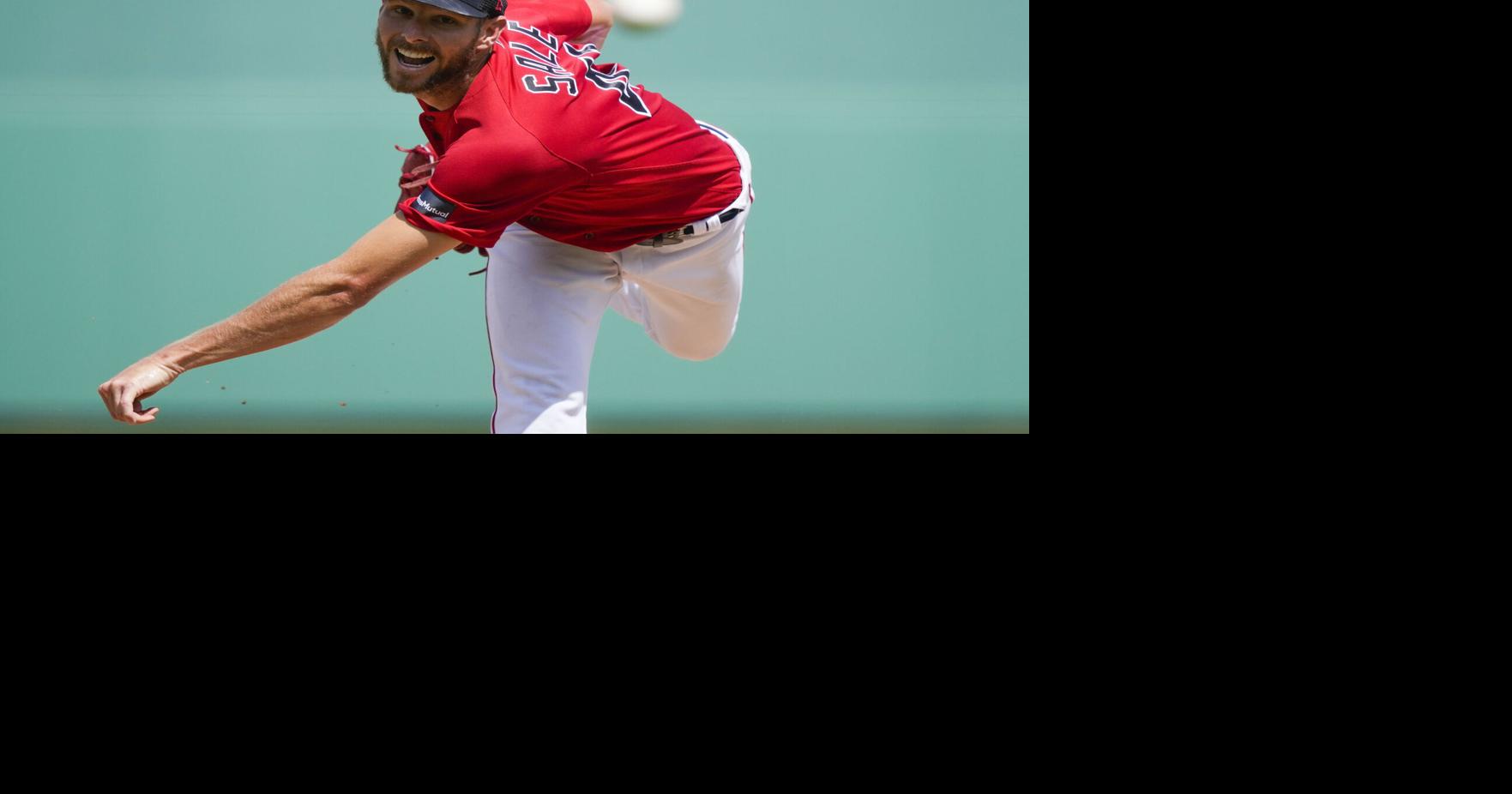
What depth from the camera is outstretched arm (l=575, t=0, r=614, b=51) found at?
276 cm

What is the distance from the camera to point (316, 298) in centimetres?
209

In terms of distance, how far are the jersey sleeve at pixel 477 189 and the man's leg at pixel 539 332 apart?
1.04 ft

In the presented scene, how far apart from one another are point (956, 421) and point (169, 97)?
246 cm

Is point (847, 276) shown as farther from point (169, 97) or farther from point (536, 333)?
point (169, 97)

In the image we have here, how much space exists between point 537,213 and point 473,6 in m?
0.39

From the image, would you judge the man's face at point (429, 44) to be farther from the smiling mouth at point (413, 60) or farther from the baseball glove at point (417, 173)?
the baseball glove at point (417, 173)

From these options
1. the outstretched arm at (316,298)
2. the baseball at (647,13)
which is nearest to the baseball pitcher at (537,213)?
the outstretched arm at (316,298)

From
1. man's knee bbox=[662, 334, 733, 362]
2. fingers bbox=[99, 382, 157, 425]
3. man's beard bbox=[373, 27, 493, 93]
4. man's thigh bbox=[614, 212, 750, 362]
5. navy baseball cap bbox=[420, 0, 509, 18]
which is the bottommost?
fingers bbox=[99, 382, 157, 425]

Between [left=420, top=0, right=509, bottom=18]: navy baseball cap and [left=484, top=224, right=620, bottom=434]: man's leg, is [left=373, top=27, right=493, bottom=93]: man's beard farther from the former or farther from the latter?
[left=484, top=224, right=620, bottom=434]: man's leg

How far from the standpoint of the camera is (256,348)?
6.82 feet

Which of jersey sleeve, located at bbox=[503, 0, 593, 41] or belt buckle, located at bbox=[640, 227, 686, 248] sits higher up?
jersey sleeve, located at bbox=[503, 0, 593, 41]

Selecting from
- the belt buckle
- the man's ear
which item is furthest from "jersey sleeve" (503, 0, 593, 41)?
the belt buckle

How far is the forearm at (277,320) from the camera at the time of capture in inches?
81.0

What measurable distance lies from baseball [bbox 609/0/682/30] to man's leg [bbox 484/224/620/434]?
1.13 meters
